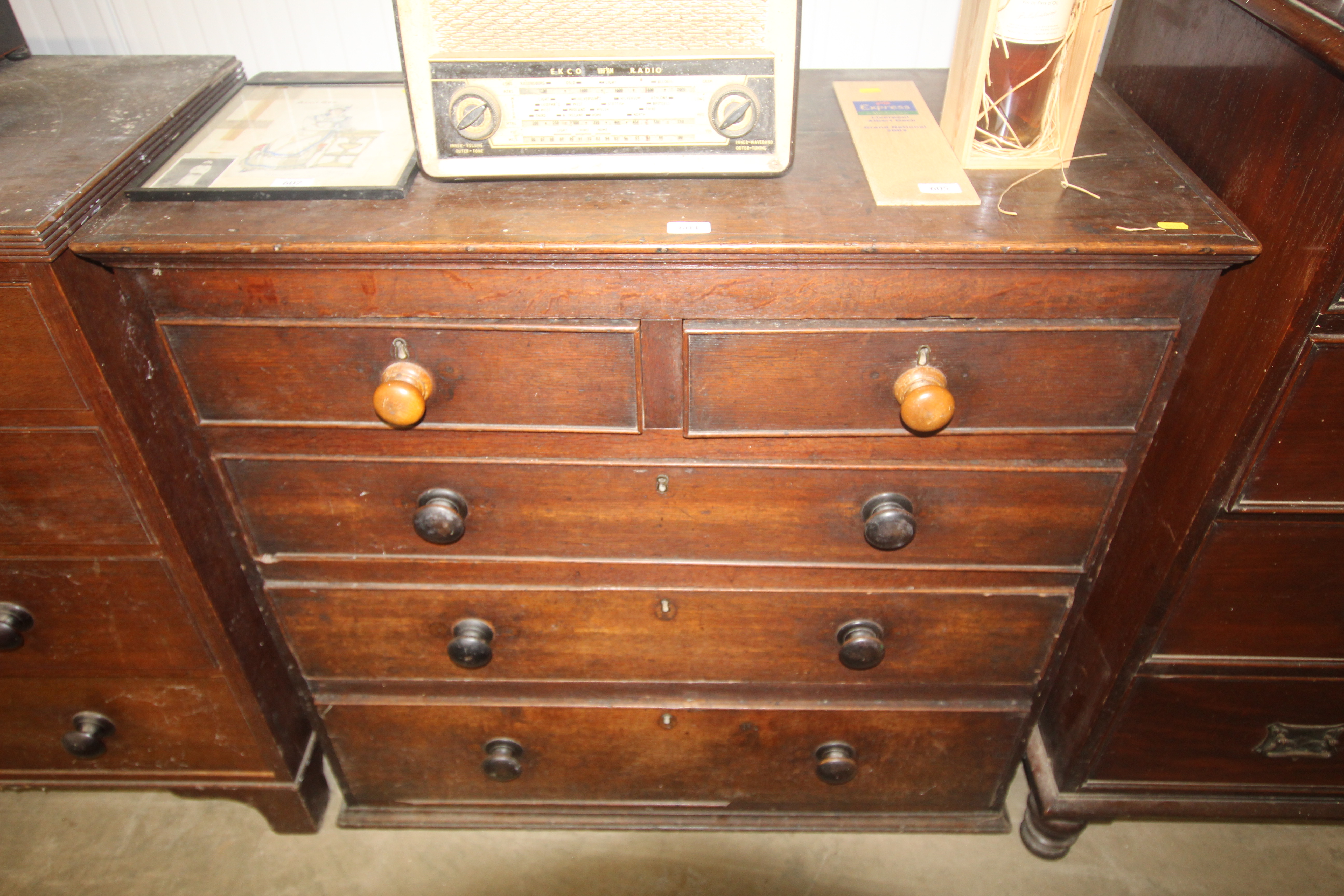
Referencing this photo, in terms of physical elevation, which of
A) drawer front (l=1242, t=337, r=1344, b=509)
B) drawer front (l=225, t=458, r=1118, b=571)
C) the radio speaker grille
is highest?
the radio speaker grille

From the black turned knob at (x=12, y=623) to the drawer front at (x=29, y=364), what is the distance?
0.35m

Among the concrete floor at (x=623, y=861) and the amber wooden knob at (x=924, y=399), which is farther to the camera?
the concrete floor at (x=623, y=861)

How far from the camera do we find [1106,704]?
4.29 feet

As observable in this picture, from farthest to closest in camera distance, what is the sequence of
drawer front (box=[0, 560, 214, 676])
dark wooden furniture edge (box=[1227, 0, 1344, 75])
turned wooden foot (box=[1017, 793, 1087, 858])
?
turned wooden foot (box=[1017, 793, 1087, 858]), drawer front (box=[0, 560, 214, 676]), dark wooden furniture edge (box=[1227, 0, 1344, 75])

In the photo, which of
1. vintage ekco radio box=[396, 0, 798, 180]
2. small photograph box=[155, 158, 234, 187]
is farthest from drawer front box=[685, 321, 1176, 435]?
small photograph box=[155, 158, 234, 187]

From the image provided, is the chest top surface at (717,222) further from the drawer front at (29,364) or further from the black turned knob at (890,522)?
the black turned knob at (890,522)

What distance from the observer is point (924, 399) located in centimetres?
94

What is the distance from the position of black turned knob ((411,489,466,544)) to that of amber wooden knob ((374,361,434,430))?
129 millimetres

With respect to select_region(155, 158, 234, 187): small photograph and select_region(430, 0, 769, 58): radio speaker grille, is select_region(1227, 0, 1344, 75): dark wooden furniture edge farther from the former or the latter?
select_region(155, 158, 234, 187): small photograph

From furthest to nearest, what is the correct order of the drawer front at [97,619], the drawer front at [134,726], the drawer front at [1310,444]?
the drawer front at [134,726] → the drawer front at [97,619] → the drawer front at [1310,444]

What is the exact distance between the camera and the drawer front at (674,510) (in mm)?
1096

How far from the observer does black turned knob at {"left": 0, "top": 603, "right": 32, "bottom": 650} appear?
47.2 inches

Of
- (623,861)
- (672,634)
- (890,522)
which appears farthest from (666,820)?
(890,522)

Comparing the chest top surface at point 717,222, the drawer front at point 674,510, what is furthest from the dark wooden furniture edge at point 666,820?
the chest top surface at point 717,222
